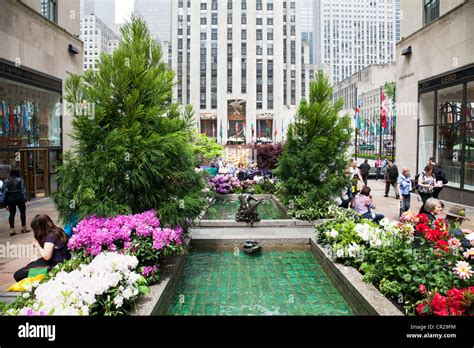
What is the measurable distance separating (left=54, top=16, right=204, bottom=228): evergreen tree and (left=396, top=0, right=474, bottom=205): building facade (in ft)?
46.1

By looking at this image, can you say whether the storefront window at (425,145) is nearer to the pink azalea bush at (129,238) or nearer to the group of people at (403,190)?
the group of people at (403,190)

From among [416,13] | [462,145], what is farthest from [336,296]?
[416,13]

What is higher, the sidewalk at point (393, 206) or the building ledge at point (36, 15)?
the building ledge at point (36, 15)

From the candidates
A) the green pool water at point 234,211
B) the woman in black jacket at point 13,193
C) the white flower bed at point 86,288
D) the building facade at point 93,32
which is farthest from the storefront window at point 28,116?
the building facade at point 93,32

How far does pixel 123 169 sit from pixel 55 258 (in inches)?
81.3

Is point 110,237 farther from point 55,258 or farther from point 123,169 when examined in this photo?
point 123,169

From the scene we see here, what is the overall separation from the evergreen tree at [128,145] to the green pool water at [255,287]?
1340 mm

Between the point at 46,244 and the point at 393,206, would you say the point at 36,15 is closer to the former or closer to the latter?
the point at 46,244

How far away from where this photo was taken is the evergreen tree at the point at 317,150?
1339cm

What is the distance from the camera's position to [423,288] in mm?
5004

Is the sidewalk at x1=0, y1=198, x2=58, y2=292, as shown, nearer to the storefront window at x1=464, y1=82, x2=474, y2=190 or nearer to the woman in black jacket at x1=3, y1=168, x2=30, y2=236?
the woman in black jacket at x1=3, y1=168, x2=30, y2=236

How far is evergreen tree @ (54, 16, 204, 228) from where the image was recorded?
25.1ft

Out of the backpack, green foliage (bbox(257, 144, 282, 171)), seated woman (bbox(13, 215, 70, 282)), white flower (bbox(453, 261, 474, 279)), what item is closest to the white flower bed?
seated woman (bbox(13, 215, 70, 282))

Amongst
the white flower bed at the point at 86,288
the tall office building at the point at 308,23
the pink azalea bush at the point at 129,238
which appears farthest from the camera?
the tall office building at the point at 308,23
